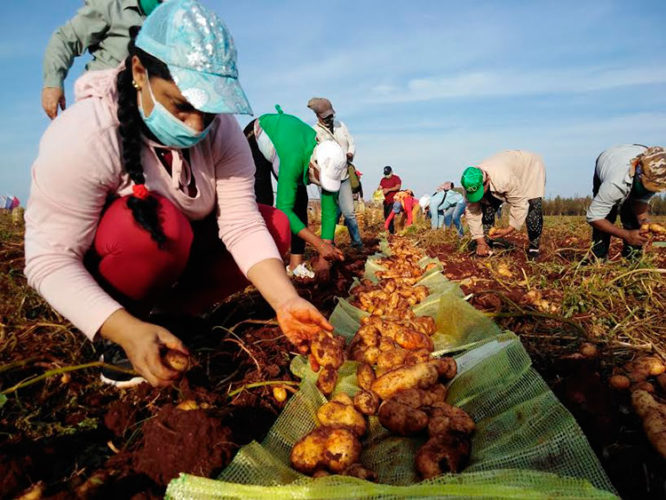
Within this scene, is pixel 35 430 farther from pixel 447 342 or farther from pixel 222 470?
pixel 447 342

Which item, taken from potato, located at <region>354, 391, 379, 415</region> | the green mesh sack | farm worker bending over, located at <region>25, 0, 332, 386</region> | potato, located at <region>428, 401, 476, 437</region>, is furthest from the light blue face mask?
potato, located at <region>428, 401, 476, 437</region>

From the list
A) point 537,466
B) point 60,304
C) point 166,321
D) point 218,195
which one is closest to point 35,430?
point 60,304

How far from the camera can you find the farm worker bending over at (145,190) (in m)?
1.19

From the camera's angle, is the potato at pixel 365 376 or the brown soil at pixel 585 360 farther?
the potato at pixel 365 376

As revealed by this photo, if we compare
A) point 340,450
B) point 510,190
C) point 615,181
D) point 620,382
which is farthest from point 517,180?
point 340,450

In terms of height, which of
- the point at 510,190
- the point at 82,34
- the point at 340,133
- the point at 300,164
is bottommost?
the point at 510,190

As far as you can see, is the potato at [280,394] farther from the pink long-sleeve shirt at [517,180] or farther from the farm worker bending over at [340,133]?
the pink long-sleeve shirt at [517,180]

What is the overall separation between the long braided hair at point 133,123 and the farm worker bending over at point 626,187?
379cm

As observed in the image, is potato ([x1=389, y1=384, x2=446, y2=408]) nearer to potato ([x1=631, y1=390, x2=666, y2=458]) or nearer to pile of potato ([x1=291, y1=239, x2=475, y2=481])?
pile of potato ([x1=291, y1=239, x2=475, y2=481])

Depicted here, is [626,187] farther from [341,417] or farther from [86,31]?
[86,31]

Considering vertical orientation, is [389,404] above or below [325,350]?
below

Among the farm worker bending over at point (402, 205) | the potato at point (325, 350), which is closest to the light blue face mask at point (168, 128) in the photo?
the potato at point (325, 350)

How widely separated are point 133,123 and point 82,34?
56.6 inches

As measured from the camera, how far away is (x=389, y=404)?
4.58ft
